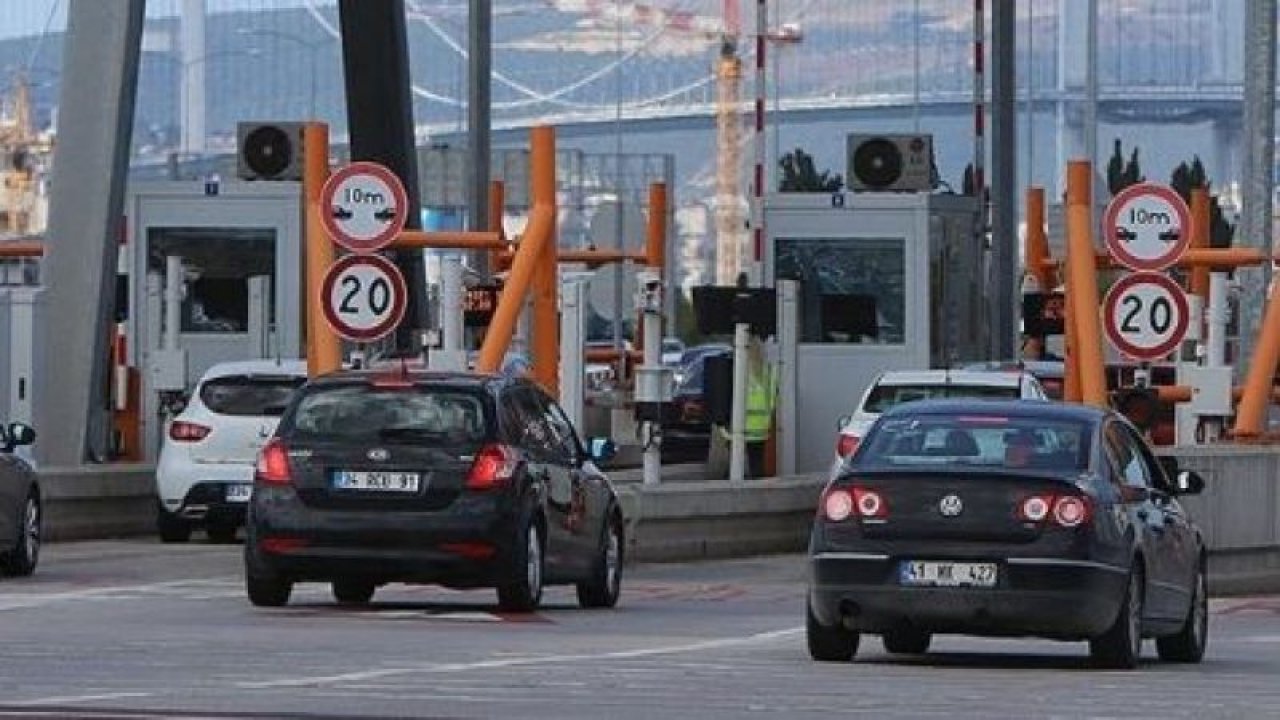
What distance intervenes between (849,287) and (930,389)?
9.58 m

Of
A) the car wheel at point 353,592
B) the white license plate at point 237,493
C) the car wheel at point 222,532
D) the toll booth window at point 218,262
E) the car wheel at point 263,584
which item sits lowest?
the car wheel at point 222,532

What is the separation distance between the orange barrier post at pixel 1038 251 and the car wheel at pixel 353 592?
21002mm

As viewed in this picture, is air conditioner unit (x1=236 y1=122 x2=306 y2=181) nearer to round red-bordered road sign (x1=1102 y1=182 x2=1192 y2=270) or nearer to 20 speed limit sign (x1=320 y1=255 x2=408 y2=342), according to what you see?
20 speed limit sign (x1=320 y1=255 x2=408 y2=342)

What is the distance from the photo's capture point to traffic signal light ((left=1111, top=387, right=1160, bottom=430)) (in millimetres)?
31625

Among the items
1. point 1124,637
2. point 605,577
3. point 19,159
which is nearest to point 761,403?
point 605,577

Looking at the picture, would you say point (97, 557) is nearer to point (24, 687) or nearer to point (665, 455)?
point (24, 687)

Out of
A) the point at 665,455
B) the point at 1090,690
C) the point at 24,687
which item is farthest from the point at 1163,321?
the point at 665,455

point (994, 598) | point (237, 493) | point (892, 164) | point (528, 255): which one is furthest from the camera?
point (892, 164)

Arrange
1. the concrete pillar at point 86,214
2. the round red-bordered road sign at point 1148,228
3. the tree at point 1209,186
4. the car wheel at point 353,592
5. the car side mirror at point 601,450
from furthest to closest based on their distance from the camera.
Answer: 1. the tree at point 1209,186
2. the concrete pillar at point 86,214
3. the round red-bordered road sign at point 1148,228
4. the car side mirror at point 601,450
5. the car wheel at point 353,592

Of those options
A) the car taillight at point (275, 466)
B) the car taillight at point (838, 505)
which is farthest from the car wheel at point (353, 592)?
the car taillight at point (838, 505)

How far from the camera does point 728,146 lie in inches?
6314

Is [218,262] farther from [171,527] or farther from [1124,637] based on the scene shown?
[1124,637]

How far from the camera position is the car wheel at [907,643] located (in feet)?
68.7

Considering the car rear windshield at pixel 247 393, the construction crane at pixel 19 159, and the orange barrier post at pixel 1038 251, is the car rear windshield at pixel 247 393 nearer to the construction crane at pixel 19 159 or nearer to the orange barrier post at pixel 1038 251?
the orange barrier post at pixel 1038 251
